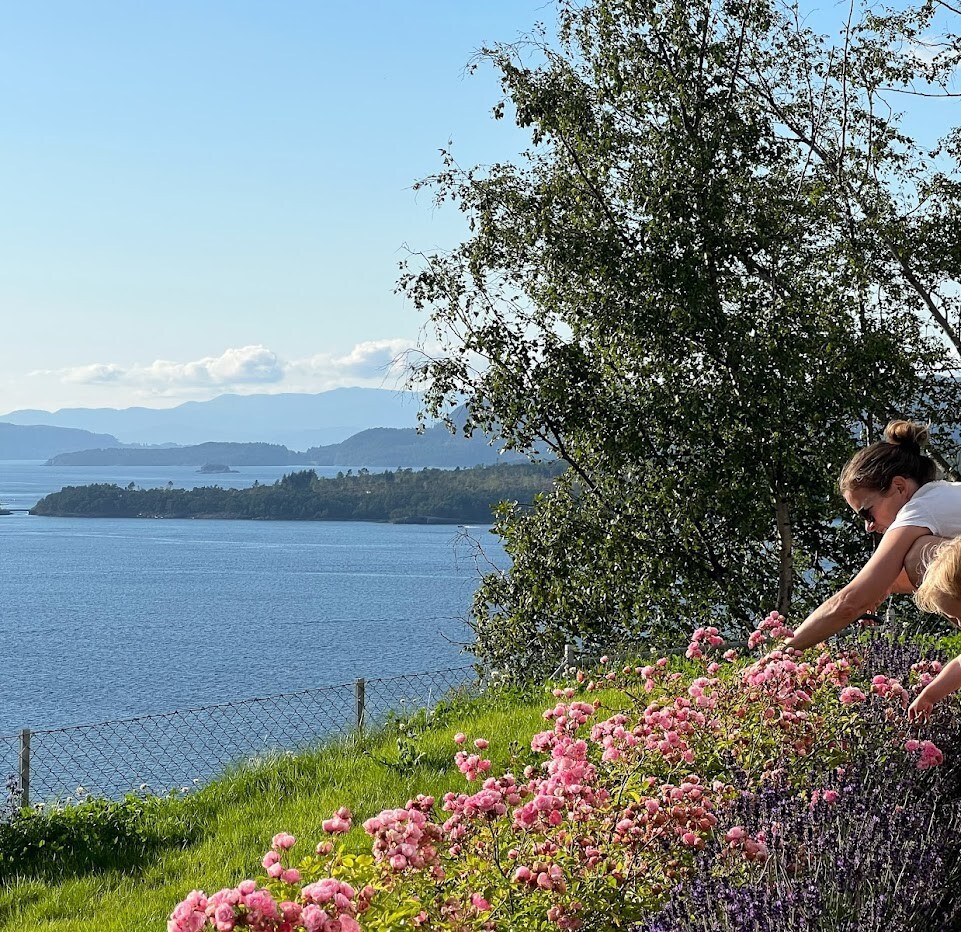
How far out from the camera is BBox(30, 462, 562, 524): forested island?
5216cm

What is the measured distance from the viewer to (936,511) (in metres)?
4.06

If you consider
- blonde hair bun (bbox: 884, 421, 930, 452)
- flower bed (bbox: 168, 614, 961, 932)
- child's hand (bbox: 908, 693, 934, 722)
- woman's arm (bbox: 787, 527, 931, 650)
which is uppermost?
blonde hair bun (bbox: 884, 421, 930, 452)

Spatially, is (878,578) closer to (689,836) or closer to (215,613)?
(689,836)

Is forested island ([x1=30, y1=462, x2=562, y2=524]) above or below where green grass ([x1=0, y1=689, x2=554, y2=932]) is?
above

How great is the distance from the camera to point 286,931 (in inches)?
107

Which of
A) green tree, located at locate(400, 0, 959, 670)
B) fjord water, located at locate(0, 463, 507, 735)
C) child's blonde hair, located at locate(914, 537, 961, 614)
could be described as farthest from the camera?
fjord water, located at locate(0, 463, 507, 735)

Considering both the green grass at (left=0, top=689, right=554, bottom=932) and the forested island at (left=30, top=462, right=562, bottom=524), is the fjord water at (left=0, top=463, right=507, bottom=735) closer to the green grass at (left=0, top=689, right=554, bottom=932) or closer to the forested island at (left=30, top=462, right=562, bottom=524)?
the forested island at (left=30, top=462, right=562, bottom=524)

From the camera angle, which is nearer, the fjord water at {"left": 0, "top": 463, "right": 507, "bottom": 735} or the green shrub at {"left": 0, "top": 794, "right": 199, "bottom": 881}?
the green shrub at {"left": 0, "top": 794, "right": 199, "bottom": 881}

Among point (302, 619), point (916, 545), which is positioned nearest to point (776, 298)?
point (916, 545)

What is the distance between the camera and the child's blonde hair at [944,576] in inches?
125

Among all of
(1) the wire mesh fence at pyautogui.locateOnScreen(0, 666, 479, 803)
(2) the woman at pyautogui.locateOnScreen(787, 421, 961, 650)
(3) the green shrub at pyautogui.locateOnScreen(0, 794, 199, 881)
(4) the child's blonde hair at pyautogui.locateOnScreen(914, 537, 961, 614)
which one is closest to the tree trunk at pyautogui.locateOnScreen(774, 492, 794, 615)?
(1) the wire mesh fence at pyautogui.locateOnScreen(0, 666, 479, 803)

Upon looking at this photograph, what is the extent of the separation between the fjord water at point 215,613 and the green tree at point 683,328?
10.2ft

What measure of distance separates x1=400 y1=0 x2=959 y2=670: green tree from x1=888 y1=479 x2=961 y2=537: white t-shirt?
341 inches

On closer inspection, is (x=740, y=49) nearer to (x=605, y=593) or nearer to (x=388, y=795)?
(x=605, y=593)
